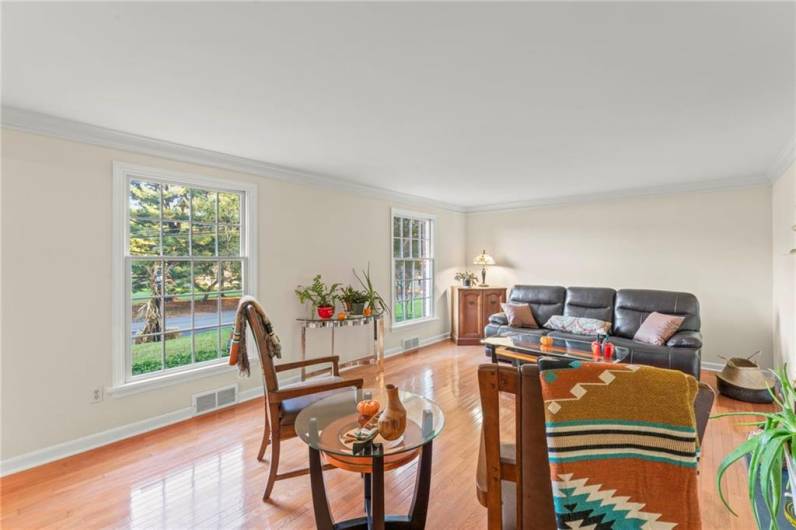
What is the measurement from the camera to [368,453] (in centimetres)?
157

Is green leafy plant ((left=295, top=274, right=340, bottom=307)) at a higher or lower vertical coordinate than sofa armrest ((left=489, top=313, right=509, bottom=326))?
higher

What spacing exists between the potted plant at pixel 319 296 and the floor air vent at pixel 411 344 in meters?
1.64

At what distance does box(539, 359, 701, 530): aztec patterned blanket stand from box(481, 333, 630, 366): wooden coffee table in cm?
279

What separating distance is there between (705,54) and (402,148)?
6.99 ft

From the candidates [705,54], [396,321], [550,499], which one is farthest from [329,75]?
[396,321]

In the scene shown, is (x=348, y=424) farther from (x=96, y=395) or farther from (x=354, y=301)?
(x=354, y=301)

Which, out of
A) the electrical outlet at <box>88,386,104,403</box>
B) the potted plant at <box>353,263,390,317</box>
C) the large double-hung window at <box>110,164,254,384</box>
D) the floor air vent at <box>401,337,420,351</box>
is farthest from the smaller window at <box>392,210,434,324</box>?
the electrical outlet at <box>88,386,104,403</box>

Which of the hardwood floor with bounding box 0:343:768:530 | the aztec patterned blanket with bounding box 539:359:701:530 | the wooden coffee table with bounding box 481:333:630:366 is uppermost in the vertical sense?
the aztec patterned blanket with bounding box 539:359:701:530

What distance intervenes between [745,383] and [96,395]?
18.7 feet

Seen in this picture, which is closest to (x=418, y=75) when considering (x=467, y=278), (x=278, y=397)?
(x=278, y=397)

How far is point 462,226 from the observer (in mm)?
6922

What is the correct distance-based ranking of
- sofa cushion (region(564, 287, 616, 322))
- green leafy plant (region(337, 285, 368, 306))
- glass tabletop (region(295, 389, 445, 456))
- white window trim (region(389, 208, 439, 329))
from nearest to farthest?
glass tabletop (region(295, 389, 445, 456)) < green leafy plant (region(337, 285, 368, 306)) < sofa cushion (region(564, 287, 616, 322)) < white window trim (region(389, 208, 439, 329))

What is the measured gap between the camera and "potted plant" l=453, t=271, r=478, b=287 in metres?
6.41

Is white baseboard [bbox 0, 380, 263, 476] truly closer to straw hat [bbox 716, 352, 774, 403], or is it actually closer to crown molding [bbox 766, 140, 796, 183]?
straw hat [bbox 716, 352, 774, 403]
